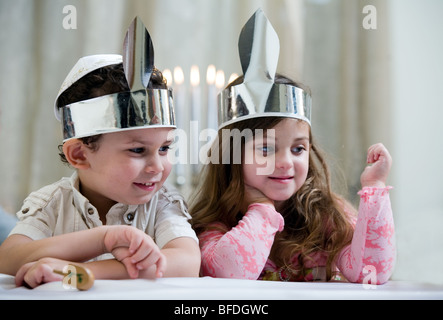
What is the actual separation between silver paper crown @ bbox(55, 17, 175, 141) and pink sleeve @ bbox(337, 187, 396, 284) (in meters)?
0.27

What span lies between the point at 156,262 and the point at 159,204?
0.17 m

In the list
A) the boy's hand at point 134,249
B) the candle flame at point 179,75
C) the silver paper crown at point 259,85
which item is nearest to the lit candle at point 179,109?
the candle flame at point 179,75

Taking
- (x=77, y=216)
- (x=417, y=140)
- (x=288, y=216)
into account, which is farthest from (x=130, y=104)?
(x=417, y=140)

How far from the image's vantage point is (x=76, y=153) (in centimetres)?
63

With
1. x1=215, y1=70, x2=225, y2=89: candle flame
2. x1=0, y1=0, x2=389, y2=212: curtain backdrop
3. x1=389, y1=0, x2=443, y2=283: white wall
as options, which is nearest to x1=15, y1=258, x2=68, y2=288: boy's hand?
x1=0, y1=0, x2=389, y2=212: curtain backdrop

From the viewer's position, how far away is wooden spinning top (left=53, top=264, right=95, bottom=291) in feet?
1.49

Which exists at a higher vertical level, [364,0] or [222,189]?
[364,0]

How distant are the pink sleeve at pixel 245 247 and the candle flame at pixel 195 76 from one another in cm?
23

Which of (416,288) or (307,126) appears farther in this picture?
(307,126)

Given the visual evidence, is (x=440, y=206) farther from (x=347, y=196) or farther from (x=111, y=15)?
(x=111, y=15)
